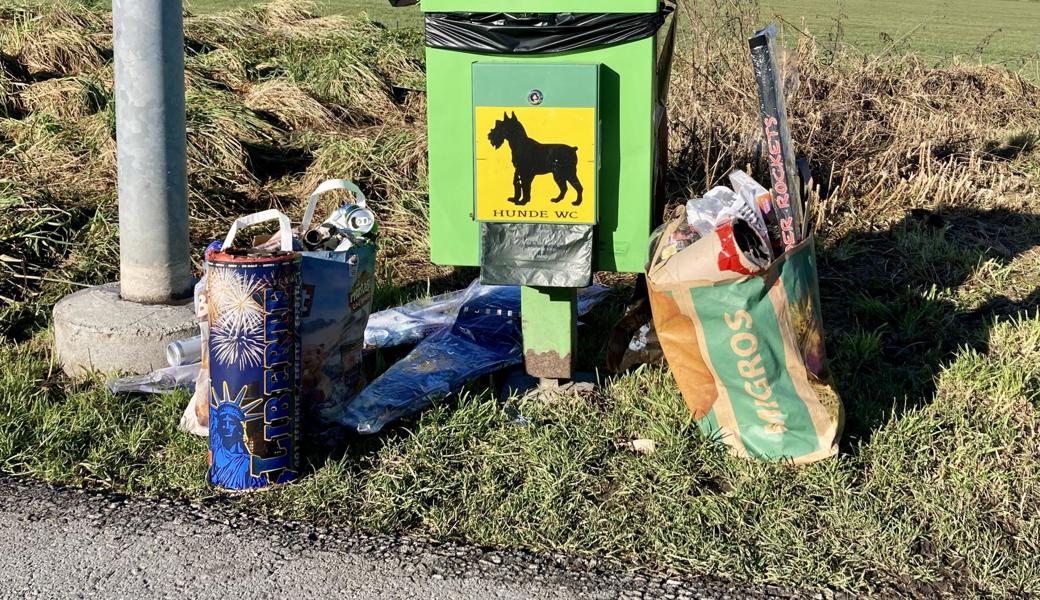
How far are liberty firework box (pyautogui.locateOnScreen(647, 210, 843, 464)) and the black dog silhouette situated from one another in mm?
368

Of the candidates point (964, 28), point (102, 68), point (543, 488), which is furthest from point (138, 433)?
point (964, 28)

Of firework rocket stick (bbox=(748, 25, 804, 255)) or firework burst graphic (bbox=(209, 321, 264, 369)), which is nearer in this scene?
firework burst graphic (bbox=(209, 321, 264, 369))

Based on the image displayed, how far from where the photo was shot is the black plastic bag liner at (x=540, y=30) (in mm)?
3312

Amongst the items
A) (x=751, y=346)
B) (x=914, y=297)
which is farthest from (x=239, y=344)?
(x=914, y=297)

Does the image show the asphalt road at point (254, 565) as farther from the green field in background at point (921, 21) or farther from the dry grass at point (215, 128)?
the green field in background at point (921, 21)

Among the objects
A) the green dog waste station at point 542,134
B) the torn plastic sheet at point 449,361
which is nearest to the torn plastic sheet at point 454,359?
the torn plastic sheet at point 449,361

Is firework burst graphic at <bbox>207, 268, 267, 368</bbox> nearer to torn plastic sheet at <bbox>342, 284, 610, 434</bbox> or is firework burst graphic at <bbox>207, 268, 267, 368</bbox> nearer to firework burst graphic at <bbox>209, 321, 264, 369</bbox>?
firework burst graphic at <bbox>209, 321, 264, 369</bbox>

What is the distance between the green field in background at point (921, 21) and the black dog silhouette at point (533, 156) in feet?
21.5

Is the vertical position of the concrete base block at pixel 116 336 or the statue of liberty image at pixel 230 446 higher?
the concrete base block at pixel 116 336

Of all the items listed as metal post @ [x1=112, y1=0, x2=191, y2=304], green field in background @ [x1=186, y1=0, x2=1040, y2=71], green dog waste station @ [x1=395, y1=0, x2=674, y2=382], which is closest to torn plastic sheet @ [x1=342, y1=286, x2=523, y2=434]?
green dog waste station @ [x1=395, y1=0, x2=674, y2=382]

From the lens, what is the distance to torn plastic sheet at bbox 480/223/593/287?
3.53 m

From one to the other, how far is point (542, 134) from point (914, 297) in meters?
2.02

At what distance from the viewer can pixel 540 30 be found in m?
3.35

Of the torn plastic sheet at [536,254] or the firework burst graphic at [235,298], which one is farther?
the torn plastic sheet at [536,254]
